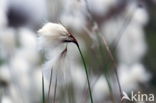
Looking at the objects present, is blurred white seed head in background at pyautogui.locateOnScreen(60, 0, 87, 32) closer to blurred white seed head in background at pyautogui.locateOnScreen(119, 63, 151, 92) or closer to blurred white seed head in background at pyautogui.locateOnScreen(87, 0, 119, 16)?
blurred white seed head in background at pyautogui.locateOnScreen(87, 0, 119, 16)

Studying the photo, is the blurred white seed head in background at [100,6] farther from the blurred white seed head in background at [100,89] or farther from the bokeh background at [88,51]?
the blurred white seed head in background at [100,89]

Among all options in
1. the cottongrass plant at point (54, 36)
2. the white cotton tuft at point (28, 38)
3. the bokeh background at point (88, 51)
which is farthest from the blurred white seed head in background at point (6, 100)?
the cottongrass plant at point (54, 36)

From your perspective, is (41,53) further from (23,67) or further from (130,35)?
(130,35)

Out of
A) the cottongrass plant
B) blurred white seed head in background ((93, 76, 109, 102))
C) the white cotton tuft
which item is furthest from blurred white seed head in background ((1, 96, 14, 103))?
the cottongrass plant

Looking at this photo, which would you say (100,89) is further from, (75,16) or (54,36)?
(54,36)

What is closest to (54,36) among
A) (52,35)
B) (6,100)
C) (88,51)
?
(52,35)

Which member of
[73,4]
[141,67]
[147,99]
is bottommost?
[147,99]

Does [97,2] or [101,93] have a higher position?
[97,2]

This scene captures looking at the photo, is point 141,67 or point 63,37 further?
point 141,67

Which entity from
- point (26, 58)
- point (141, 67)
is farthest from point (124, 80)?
point (26, 58)
